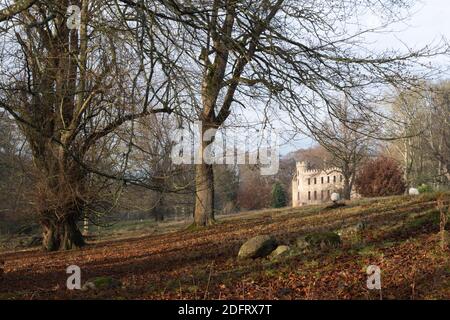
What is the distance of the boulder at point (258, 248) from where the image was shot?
9055 millimetres

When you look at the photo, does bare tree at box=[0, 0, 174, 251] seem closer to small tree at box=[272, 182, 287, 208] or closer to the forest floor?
the forest floor

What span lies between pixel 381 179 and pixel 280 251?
23232 millimetres

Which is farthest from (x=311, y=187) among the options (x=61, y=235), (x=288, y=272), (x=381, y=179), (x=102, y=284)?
(x=288, y=272)

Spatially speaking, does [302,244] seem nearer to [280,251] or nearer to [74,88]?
[280,251]

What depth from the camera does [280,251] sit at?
886 centimetres

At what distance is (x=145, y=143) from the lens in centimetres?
838

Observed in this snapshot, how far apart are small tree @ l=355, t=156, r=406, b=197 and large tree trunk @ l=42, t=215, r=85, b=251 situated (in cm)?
1875

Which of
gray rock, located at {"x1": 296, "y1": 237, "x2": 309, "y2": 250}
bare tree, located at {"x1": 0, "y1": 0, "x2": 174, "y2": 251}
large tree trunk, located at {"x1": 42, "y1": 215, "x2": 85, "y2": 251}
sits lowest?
large tree trunk, located at {"x1": 42, "y1": 215, "x2": 85, "y2": 251}

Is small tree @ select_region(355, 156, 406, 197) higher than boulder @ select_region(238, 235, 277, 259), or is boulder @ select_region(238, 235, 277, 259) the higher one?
small tree @ select_region(355, 156, 406, 197)

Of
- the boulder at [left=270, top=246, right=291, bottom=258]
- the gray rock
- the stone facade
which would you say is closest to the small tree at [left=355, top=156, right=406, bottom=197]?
the stone facade

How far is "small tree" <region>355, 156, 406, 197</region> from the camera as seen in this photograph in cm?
3023

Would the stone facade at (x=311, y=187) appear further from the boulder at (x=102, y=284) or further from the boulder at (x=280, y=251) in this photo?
the boulder at (x=102, y=284)

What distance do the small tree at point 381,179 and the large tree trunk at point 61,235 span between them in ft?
61.5

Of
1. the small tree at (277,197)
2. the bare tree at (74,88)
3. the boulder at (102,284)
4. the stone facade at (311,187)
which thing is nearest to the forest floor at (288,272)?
the boulder at (102,284)
